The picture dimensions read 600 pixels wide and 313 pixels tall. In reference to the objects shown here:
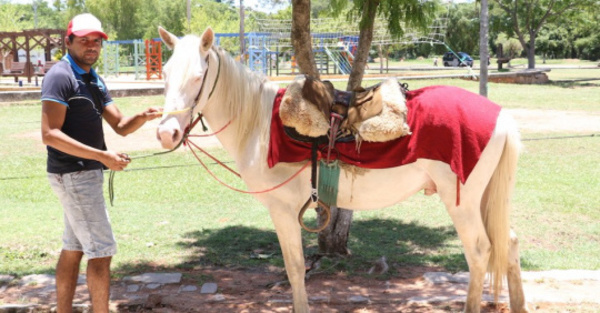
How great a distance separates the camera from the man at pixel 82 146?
3.49 m

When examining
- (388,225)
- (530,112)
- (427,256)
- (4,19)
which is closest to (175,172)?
(388,225)

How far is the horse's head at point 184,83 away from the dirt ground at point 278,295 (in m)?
1.67

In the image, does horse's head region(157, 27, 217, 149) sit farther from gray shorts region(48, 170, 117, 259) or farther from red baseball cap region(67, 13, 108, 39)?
gray shorts region(48, 170, 117, 259)

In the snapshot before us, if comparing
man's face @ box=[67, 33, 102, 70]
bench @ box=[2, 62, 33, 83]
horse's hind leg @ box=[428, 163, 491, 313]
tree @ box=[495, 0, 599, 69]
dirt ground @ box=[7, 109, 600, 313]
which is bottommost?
dirt ground @ box=[7, 109, 600, 313]

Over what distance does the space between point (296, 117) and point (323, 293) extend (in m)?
1.76

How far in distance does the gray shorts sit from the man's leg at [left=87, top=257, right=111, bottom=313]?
0.27 feet

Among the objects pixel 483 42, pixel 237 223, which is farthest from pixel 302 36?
pixel 483 42

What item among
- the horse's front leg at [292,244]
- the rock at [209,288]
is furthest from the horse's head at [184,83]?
the rock at [209,288]

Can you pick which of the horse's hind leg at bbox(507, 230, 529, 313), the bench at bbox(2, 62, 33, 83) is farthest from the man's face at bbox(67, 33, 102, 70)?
the bench at bbox(2, 62, 33, 83)

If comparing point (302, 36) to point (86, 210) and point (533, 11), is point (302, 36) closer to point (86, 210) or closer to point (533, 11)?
point (86, 210)

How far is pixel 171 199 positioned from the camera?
8.45 m

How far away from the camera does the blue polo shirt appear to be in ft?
11.5

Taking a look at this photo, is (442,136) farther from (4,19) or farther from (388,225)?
(4,19)

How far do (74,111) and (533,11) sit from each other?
3553cm
